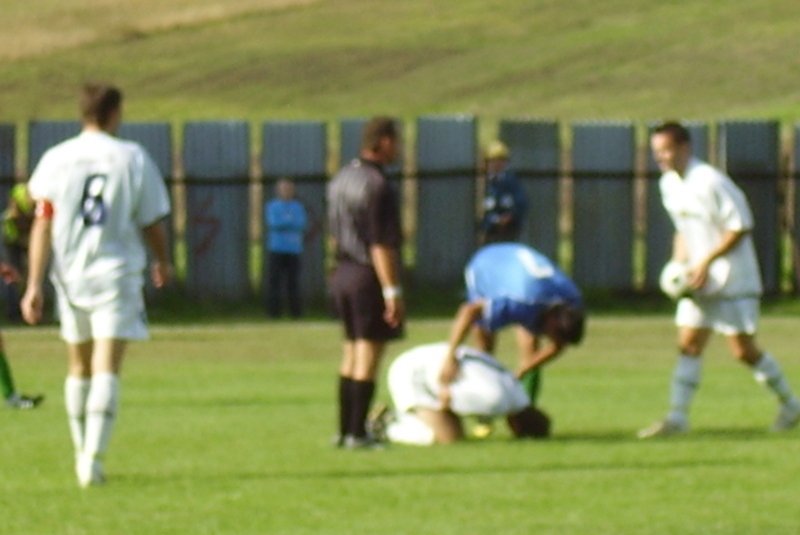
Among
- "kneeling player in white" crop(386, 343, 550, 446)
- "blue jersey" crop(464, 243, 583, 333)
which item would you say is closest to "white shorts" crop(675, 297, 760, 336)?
"blue jersey" crop(464, 243, 583, 333)

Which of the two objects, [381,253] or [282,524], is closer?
[282,524]

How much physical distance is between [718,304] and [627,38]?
40179mm

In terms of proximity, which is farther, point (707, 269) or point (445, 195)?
point (445, 195)

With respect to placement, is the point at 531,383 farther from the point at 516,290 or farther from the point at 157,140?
the point at 157,140

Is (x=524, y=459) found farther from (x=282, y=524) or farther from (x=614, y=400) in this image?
(x=614, y=400)

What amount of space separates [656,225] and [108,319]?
18.9 metres

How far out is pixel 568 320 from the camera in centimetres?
1262

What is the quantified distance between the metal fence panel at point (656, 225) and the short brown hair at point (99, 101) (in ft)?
60.8

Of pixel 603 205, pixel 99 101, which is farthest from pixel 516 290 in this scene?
pixel 603 205

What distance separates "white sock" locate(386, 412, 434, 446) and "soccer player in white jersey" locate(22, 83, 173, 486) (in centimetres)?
257

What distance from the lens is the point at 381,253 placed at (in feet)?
39.9

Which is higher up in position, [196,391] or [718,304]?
[718,304]

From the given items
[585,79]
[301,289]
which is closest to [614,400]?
[301,289]

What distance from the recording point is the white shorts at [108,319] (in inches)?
424
